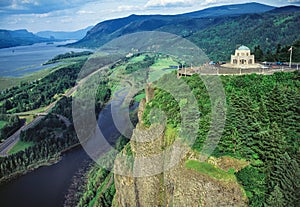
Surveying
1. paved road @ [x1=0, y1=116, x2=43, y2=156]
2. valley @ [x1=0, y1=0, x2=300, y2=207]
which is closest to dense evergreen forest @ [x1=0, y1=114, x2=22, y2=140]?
valley @ [x1=0, y1=0, x2=300, y2=207]

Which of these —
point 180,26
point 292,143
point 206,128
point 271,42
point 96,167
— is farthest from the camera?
point 180,26

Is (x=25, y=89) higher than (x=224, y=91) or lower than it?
lower

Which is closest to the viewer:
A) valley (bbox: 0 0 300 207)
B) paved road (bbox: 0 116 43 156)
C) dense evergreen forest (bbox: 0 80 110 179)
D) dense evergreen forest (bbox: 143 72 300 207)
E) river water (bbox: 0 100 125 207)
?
dense evergreen forest (bbox: 143 72 300 207)

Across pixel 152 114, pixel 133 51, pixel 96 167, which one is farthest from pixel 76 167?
pixel 133 51

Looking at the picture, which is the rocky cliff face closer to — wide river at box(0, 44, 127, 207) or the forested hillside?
wide river at box(0, 44, 127, 207)

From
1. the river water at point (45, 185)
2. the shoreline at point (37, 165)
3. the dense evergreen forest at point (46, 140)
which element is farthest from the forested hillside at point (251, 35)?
the shoreline at point (37, 165)

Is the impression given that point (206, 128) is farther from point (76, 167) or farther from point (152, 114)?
point (76, 167)

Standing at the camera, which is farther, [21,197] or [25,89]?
[25,89]
